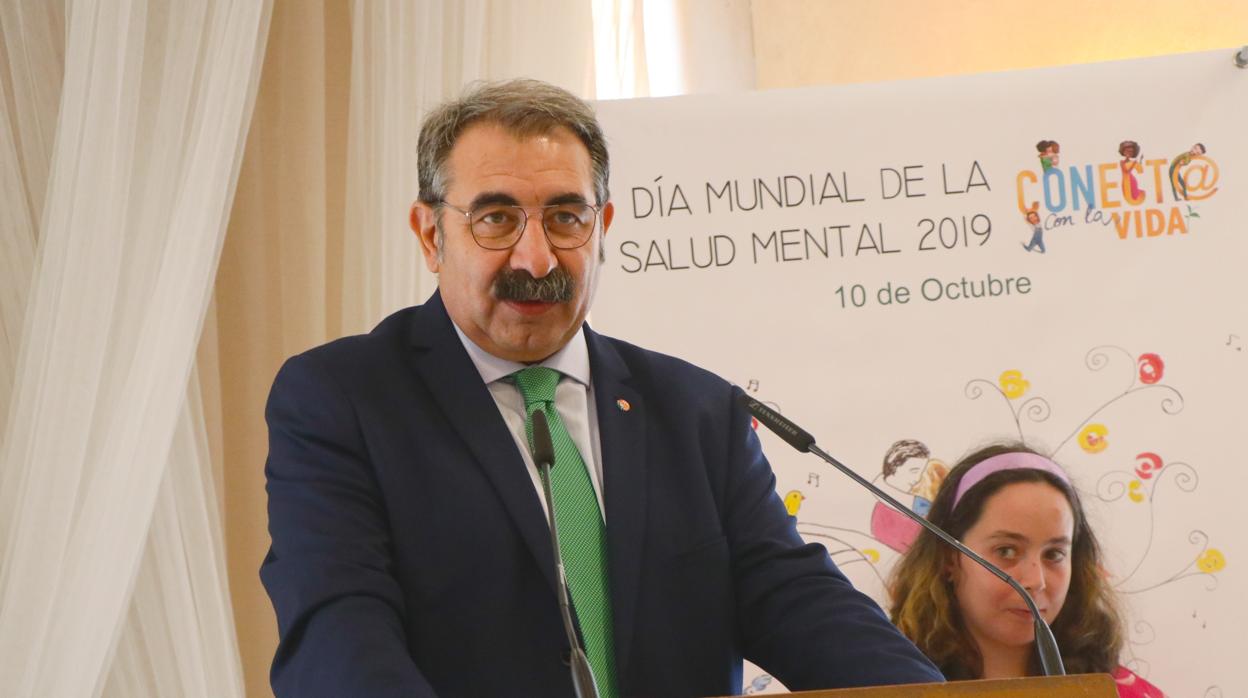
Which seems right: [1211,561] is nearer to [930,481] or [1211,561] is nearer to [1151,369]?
[1151,369]

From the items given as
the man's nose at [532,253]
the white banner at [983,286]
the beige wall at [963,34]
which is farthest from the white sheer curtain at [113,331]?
the beige wall at [963,34]

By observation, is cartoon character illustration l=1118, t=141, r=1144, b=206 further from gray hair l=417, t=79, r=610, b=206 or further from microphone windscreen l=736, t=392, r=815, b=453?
microphone windscreen l=736, t=392, r=815, b=453

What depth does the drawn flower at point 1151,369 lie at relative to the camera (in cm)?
318

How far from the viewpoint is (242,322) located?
11.2ft

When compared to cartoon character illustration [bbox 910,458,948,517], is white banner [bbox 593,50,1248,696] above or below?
above

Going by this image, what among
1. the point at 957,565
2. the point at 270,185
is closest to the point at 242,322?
the point at 270,185

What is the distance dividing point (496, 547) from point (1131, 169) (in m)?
2.10

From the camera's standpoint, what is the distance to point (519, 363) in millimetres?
2109

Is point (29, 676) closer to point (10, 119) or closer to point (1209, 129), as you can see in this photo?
point (10, 119)

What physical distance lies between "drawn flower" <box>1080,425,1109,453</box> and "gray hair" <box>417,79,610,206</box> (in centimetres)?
159

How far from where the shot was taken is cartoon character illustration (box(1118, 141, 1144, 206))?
3260 millimetres

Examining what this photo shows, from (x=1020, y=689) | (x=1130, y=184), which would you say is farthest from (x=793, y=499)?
(x=1020, y=689)

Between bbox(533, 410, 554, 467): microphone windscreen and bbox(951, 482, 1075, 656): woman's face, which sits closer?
bbox(533, 410, 554, 467): microphone windscreen

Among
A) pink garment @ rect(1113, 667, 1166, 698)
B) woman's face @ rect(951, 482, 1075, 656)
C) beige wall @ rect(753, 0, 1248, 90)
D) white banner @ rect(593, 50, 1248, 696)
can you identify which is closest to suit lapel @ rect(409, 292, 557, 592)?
white banner @ rect(593, 50, 1248, 696)
